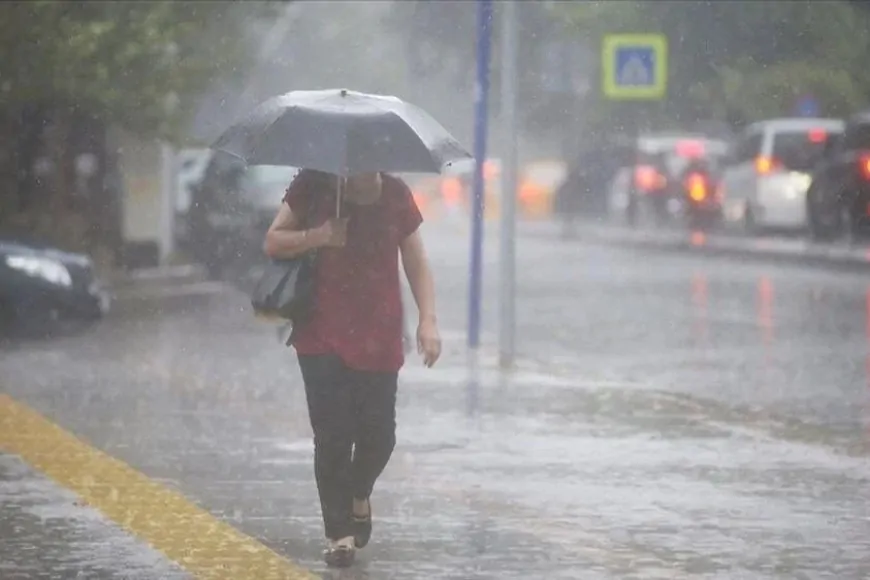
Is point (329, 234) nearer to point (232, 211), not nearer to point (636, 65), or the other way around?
point (636, 65)

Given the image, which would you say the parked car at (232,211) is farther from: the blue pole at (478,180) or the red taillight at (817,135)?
the red taillight at (817,135)

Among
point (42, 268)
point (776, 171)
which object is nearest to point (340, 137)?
point (42, 268)

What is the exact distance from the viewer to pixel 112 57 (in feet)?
80.7

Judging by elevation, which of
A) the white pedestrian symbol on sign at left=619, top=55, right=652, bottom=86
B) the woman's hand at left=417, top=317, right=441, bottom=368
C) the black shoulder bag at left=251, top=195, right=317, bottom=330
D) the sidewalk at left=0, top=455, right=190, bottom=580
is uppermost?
the white pedestrian symbol on sign at left=619, top=55, right=652, bottom=86

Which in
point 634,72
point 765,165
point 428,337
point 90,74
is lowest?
point 765,165

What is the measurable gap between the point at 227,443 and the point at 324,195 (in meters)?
3.54

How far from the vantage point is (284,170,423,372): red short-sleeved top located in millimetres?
8375

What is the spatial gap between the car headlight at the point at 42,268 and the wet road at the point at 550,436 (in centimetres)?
51

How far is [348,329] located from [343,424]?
338 millimetres

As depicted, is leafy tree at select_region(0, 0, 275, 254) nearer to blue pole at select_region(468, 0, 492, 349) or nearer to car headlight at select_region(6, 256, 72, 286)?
car headlight at select_region(6, 256, 72, 286)

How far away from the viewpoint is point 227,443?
38.9ft

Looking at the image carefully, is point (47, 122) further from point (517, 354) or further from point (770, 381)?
point (770, 381)

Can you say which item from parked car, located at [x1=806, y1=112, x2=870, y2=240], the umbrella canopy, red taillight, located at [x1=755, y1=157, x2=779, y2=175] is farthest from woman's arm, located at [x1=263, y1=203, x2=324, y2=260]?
red taillight, located at [x1=755, y1=157, x2=779, y2=175]

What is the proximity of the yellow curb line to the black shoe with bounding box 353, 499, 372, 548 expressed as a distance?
263mm
